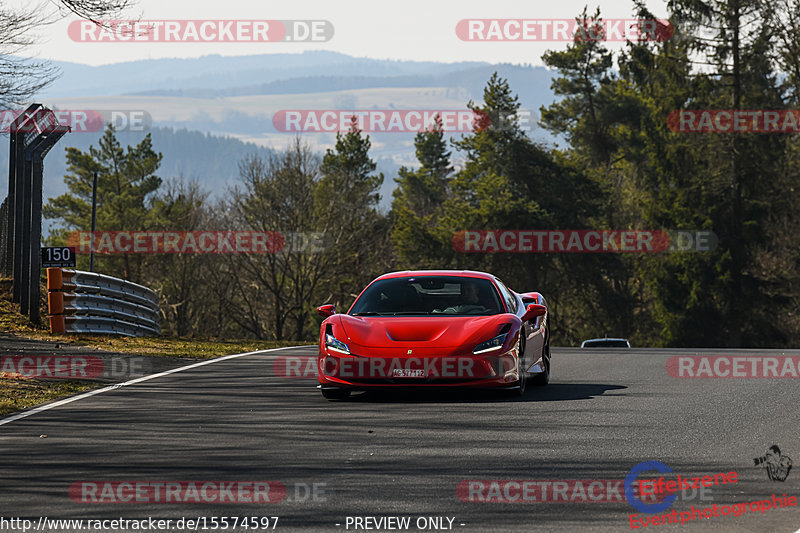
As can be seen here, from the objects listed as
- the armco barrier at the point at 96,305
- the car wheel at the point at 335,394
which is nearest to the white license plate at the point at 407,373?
the car wheel at the point at 335,394

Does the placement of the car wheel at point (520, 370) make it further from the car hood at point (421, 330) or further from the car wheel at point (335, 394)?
the car wheel at point (335, 394)

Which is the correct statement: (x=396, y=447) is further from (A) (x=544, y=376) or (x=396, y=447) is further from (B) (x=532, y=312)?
(A) (x=544, y=376)

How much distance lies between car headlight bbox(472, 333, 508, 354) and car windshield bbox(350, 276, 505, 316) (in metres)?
0.65

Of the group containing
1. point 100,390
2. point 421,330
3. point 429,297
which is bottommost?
point 100,390

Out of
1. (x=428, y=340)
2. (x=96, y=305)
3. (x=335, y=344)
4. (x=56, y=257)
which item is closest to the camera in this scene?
(x=428, y=340)

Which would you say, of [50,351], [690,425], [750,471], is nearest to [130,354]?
[50,351]

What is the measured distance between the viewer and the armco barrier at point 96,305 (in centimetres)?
1984

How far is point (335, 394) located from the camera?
11961 mm

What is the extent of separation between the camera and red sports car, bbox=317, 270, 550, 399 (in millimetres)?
11336

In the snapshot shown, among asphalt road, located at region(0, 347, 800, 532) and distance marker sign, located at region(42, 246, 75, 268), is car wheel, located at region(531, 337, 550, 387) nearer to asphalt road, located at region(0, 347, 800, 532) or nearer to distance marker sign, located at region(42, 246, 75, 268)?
asphalt road, located at region(0, 347, 800, 532)

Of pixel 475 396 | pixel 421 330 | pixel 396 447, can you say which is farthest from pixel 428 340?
pixel 396 447

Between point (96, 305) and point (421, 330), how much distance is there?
11121 millimetres

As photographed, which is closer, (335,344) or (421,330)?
(421,330)

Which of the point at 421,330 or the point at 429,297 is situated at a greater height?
the point at 429,297
